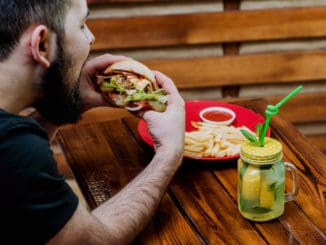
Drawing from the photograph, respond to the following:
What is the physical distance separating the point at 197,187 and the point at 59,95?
19.9 inches

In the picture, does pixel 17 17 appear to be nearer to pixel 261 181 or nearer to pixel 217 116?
pixel 261 181

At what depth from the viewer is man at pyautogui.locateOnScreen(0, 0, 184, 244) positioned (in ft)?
4.74

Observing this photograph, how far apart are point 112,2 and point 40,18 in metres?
1.98

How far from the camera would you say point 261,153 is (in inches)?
64.2

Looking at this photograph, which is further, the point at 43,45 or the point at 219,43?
the point at 219,43

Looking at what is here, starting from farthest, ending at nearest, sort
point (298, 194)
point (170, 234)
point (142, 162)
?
point (142, 162), point (298, 194), point (170, 234)

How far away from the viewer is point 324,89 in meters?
3.95

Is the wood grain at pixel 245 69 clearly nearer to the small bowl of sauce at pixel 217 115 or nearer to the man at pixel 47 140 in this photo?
the small bowl of sauce at pixel 217 115

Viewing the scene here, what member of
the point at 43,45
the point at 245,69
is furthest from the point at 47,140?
the point at 245,69

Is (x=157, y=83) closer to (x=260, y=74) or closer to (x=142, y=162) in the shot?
(x=142, y=162)

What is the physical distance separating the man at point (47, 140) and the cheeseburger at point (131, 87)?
62mm

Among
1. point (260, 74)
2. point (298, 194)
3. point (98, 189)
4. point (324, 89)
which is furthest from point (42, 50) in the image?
point (324, 89)

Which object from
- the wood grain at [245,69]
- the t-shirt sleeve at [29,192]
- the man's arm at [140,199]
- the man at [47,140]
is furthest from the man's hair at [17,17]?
the wood grain at [245,69]


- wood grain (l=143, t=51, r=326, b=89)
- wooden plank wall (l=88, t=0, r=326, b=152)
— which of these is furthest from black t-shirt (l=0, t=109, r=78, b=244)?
wood grain (l=143, t=51, r=326, b=89)
